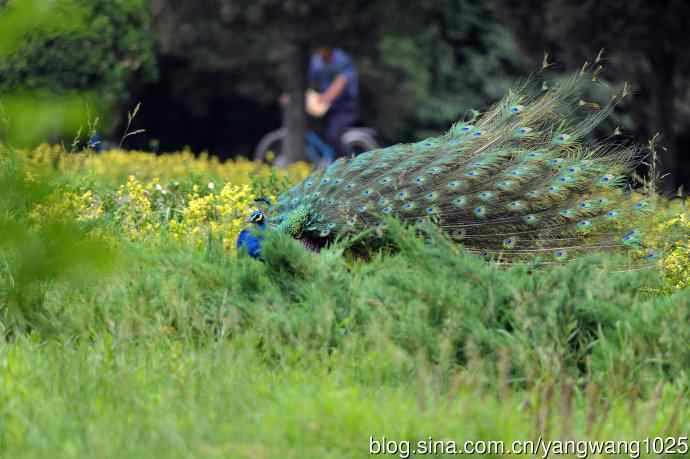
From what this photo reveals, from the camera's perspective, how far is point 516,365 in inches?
187

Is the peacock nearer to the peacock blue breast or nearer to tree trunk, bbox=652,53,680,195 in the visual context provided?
the peacock blue breast

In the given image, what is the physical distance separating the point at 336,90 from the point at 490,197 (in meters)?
7.82

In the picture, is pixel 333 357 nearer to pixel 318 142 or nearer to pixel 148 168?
pixel 148 168

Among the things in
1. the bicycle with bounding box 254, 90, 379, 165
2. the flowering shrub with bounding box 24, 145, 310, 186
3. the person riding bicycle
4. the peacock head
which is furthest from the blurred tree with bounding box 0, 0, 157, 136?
the peacock head

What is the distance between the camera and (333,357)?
4785mm

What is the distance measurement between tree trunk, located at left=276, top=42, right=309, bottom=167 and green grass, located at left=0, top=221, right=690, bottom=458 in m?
10.7

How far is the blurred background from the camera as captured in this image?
281 inches

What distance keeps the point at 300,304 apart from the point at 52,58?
6.39 m

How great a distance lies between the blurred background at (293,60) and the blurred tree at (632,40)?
18mm

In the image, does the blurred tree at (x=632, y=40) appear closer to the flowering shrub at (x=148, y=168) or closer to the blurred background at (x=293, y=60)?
the blurred background at (x=293, y=60)

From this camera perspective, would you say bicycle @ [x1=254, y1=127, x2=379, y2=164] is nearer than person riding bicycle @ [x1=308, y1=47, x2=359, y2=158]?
No

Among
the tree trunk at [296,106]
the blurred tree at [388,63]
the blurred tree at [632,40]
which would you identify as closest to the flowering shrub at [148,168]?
the blurred tree at [632,40]

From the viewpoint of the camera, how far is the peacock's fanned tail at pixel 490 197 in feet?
21.6

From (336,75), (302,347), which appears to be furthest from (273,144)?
(302,347)
